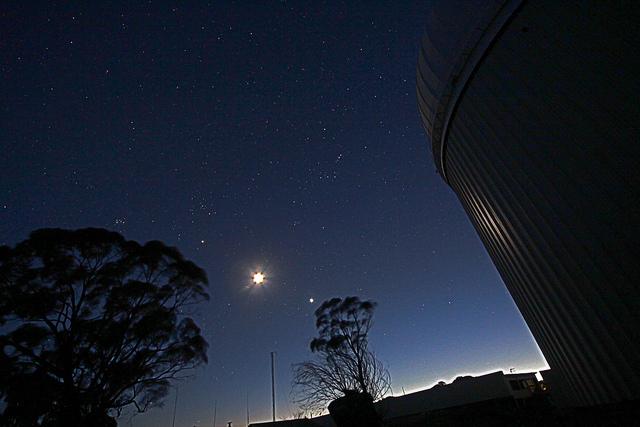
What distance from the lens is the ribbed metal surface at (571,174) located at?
3275 millimetres

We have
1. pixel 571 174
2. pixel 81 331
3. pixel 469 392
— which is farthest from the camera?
pixel 469 392

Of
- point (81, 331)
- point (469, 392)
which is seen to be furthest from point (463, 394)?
point (81, 331)

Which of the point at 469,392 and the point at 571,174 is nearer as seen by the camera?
the point at 571,174

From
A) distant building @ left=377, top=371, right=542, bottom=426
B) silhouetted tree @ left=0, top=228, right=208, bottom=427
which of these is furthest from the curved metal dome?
distant building @ left=377, top=371, right=542, bottom=426

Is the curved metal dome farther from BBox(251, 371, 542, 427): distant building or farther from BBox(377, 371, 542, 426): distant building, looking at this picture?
BBox(377, 371, 542, 426): distant building

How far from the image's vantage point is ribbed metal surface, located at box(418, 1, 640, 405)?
328 centimetres

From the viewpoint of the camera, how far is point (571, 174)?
3709 mm

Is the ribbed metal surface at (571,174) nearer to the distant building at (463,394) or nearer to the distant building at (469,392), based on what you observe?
the distant building at (463,394)

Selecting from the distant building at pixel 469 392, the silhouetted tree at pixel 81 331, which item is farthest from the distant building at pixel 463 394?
the silhouetted tree at pixel 81 331

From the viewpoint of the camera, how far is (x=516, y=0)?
13.6 feet

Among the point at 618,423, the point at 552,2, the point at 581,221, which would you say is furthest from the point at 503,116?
the point at 618,423

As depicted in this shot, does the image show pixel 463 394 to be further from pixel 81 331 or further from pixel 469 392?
pixel 81 331

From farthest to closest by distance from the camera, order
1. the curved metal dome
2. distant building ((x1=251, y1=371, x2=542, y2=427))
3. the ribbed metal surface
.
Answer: distant building ((x1=251, y1=371, x2=542, y2=427)), the curved metal dome, the ribbed metal surface

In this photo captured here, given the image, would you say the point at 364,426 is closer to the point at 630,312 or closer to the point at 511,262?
the point at 511,262
